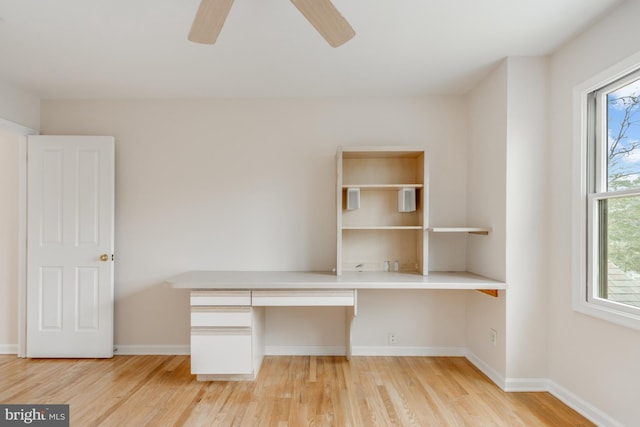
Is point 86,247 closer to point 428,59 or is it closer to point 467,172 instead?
point 428,59

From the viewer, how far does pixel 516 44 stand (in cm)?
239

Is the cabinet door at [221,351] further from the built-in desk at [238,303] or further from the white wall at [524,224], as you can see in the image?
the white wall at [524,224]

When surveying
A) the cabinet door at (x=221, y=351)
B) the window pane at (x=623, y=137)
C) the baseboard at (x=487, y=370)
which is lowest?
the baseboard at (x=487, y=370)

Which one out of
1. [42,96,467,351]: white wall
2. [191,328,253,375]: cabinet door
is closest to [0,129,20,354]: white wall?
[42,96,467,351]: white wall

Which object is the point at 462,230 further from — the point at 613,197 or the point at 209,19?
the point at 209,19

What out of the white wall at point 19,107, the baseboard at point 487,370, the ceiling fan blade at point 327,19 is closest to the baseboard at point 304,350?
the baseboard at point 487,370

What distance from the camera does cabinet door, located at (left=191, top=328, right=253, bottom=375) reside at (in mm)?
2689

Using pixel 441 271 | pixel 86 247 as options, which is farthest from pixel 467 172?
pixel 86 247

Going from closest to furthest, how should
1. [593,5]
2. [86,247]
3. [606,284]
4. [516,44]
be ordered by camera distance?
[593,5] → [606,284] → [516,44] → [86,247]

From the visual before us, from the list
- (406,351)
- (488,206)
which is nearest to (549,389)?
(406,351)

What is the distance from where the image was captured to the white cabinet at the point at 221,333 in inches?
106

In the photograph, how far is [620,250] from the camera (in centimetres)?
207

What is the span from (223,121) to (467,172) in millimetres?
2444

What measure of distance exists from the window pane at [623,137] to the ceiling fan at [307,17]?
174 cm
